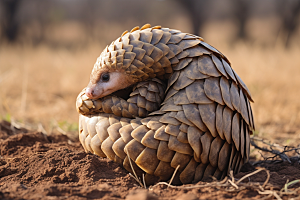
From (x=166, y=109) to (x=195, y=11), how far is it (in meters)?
15.0

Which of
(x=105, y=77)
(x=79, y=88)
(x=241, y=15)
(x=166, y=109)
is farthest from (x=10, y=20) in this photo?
(x=166, y=109)

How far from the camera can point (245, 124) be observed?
2.16 meters

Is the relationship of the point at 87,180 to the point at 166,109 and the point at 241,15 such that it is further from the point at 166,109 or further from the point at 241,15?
the point at 241,15

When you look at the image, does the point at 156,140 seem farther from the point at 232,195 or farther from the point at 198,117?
the point at 232,195

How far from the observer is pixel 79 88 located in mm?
6309

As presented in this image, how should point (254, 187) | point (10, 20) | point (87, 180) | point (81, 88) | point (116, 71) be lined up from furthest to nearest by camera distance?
point (10, 20)
point (81, 88)
point (116, 71)
point (87, 180)
point (254, 187)

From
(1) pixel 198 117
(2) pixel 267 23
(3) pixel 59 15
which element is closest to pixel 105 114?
(1) pixel 198 117

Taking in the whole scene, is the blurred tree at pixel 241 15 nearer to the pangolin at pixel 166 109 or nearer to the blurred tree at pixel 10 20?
the blurred tree at pixel 10 20

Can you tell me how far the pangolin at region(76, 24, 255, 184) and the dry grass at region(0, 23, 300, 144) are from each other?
1850 millimetres

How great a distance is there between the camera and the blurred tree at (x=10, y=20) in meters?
15.3

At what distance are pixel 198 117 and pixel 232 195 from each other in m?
0.54

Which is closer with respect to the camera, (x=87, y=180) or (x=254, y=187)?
(x=254, y=187)

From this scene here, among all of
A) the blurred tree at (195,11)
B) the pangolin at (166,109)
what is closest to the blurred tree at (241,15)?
the blurred tree at (195,11)

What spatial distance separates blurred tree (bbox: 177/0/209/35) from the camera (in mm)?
15737
